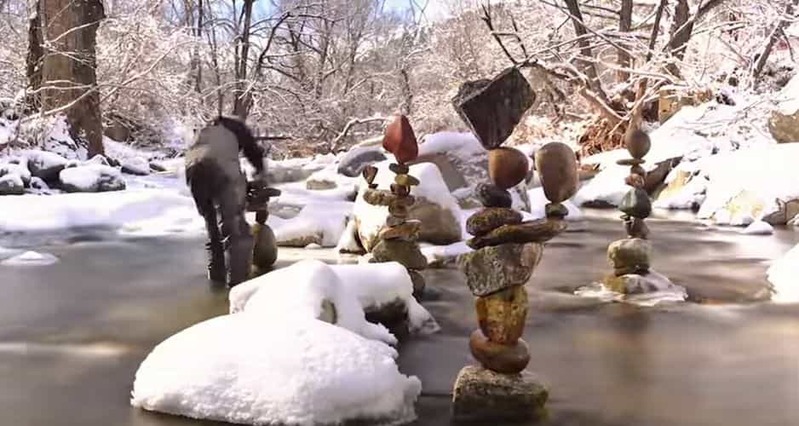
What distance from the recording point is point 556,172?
264cm

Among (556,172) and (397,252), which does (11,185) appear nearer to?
(397,252)

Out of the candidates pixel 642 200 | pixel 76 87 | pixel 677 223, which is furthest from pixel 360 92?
pixel 642 200

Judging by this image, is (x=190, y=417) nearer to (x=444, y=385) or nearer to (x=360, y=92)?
(x=444, y=385)

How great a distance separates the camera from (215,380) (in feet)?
8.86

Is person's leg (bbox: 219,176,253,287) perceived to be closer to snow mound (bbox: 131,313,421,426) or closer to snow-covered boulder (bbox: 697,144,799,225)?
snow mound (bbox: 131,313,421,426)

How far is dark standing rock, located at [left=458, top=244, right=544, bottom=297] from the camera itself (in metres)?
2.56

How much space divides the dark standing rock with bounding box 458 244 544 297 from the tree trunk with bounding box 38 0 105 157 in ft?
38.6

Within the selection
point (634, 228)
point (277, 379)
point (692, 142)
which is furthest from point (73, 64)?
point (277, 379)

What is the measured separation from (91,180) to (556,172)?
9602 millimetres

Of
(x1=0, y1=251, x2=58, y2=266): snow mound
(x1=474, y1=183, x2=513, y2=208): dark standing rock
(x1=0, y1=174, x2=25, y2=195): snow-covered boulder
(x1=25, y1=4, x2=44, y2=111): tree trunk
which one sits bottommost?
(x1=0, y1=251, x2=58, y2=266): snow mound

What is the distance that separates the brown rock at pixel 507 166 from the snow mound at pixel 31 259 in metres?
4.63

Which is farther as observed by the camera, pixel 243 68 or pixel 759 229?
pixel 243 68

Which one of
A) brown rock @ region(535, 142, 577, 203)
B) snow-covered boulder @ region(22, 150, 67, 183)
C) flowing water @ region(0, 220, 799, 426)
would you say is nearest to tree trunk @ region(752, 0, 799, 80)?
flowing water @ region(0, 220, 799, 426)

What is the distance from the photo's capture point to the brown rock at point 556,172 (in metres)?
2.64
